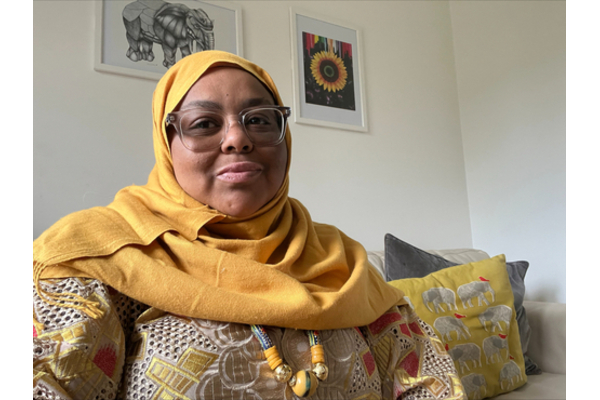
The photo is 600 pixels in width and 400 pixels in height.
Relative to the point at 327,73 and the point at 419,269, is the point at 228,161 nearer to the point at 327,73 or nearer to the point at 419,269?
the point at 419,269

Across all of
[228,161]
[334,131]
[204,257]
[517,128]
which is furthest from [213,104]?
[517,128]

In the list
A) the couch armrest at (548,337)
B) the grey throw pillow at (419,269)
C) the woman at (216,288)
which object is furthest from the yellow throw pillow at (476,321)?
the woman at (216,288)

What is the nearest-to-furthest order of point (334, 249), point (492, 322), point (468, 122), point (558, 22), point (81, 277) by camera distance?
point (81, 277) → point (334, 249) → point (492, 322) → point (558, 22) → point (468, 122)

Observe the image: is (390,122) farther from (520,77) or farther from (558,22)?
(558,22)

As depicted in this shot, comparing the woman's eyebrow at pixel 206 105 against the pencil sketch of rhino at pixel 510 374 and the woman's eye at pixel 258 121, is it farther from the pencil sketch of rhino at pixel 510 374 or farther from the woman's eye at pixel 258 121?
the pencil sketch of rhino at pixel 510 374

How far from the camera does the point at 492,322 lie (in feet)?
4.96

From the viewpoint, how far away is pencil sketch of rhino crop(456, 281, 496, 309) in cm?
152

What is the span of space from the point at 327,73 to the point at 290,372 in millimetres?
1912

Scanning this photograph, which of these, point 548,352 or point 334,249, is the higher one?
point 334,249

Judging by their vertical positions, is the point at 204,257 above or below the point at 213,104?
below

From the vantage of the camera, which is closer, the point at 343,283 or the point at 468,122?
the point at 343,283

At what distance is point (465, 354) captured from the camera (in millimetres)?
1438

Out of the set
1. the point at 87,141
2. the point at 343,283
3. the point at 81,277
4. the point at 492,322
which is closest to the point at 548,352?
the point at 492,322

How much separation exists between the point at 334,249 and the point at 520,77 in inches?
89.9
